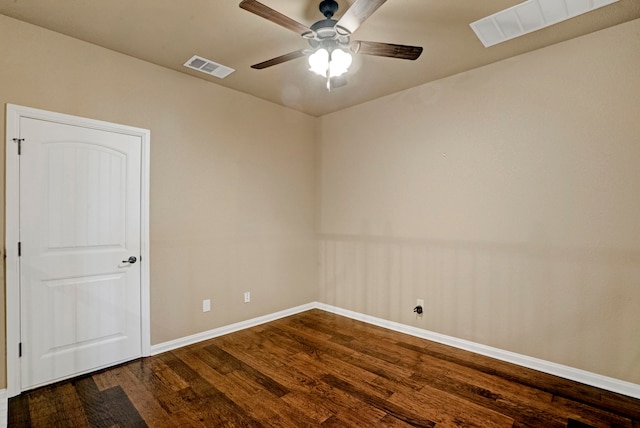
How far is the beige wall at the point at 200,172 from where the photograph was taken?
8.84ft

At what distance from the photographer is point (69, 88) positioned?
Answer: 2.74 metres

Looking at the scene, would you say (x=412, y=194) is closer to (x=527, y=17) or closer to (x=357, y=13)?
(x=527, y=17)


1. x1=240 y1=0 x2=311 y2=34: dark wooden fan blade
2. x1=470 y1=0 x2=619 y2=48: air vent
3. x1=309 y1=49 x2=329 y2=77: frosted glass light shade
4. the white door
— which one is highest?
x1=470 y1=0 x2=619 y2=48: air vent

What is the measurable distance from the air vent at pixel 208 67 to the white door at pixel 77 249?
2.95 ft

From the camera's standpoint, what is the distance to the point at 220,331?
12.3 ft

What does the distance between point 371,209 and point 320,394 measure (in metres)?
2.31

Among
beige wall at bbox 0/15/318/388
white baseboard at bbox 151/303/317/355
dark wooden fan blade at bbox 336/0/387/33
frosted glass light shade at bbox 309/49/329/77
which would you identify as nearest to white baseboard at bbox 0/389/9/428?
beige wall at bbox 0/15/318/388

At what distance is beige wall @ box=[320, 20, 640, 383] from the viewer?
2.59 m

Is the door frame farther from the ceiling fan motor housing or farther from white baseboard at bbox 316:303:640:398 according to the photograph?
white baseboard at bbox 316:303:640:398

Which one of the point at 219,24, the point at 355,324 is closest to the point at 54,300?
the point at 219,24

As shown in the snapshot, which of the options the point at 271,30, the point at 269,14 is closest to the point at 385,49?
the point at 269,14

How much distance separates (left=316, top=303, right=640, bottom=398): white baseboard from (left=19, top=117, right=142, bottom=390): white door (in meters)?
2.74

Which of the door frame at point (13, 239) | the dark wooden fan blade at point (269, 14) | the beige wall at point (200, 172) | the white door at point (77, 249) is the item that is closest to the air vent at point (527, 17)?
the dark wooden fan blade at point (269, 14)

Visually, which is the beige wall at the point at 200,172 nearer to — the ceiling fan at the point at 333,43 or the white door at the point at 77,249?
the white door at the point at 77,249
